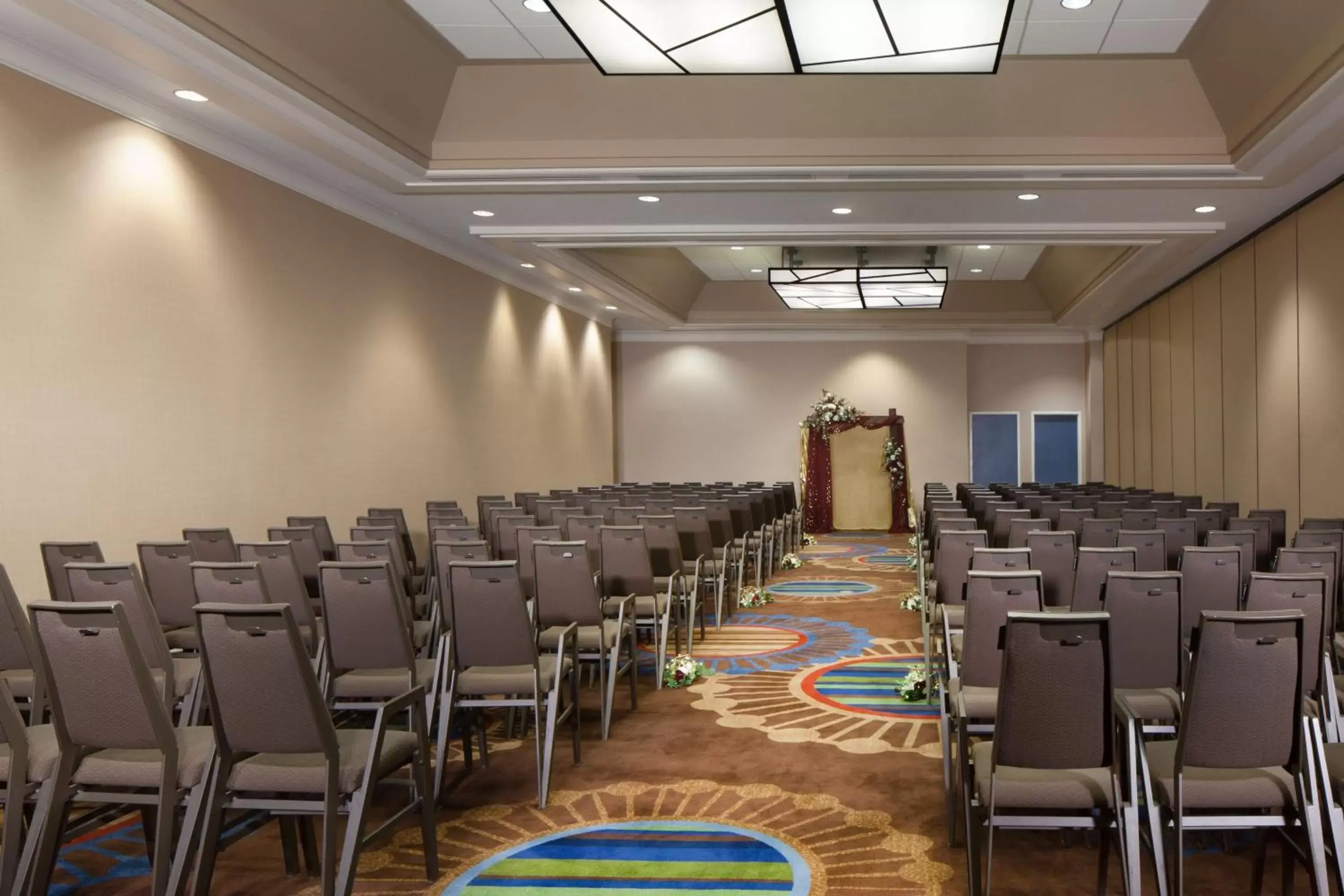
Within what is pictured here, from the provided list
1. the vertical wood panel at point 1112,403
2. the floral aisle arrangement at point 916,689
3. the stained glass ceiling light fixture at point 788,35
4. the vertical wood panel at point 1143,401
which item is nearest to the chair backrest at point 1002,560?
the floral aisle arrangement at point 916,689

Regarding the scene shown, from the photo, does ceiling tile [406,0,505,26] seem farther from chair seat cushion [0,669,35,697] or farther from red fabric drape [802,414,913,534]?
red fabric drape [802,414,913,534]

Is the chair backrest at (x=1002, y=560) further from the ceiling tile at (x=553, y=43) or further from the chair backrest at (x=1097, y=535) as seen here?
the ceiling tile at (x=553, y=43)

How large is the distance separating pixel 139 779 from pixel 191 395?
4.84m

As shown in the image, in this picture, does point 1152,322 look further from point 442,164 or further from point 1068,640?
point 1068,640

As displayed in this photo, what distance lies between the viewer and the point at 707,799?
4.50 m

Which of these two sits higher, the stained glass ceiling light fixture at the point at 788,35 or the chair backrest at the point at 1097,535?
the stained glass ceiling light fixture at the point at 788,35

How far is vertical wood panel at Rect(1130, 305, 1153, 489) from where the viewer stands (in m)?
15.9

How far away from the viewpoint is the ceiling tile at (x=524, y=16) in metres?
7.21

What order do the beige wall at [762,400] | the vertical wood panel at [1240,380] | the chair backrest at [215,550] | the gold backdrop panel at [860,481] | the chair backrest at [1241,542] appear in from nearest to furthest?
the chair backrest at [215,550]
the chair backrest at [1241,542]
the vertical wood panel at [1240,380]
the gold backdrop panel at [860,481]
the beige wall at [762,400]

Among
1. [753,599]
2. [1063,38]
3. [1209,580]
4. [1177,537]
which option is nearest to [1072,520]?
[1177,537]

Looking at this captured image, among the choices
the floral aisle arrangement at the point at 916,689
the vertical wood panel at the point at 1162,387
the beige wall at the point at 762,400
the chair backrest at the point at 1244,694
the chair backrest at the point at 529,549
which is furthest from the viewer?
the beige wall at the point at 762,400

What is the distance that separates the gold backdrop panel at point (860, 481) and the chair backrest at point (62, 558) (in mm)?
15028

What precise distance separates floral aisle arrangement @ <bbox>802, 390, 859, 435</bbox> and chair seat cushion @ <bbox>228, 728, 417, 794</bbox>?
16457 millimetres

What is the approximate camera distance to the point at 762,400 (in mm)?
20547
